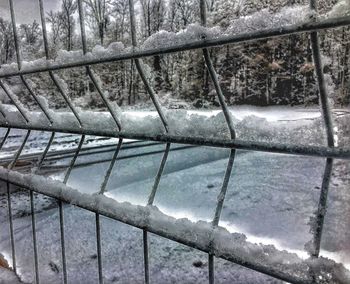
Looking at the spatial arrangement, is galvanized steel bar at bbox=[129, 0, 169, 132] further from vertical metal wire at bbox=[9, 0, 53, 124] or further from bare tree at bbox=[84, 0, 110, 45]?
vertical metal wire at bbox=[9, 0, 53, 124]

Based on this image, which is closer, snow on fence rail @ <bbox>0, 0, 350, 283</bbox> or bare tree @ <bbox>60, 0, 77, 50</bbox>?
snow on fence rail @ <bbox>0, 0, 350, 283</bbox>

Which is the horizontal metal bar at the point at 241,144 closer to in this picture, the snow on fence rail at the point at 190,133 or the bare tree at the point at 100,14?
the snow on fence rail at the point at 190,133

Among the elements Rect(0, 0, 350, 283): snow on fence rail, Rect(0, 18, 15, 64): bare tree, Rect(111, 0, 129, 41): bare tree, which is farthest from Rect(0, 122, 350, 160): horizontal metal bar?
Rect(0, 18, 15, 64): bare tree

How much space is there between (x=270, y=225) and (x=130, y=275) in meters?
1.14

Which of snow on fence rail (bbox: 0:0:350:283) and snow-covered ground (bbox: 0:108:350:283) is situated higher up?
snow on fence rail (bbox: 0:0:350:283)

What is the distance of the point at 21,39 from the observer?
1.80m

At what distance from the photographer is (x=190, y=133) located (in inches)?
45.0

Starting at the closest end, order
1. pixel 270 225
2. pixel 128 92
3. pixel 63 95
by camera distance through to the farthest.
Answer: pixel 128 92, pixel 63 95, pixel 270 225

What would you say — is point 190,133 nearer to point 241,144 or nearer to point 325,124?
point 241,144

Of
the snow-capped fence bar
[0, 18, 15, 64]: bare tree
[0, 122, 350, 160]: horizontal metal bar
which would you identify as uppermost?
[0, 18, 15, 64]: bare tree

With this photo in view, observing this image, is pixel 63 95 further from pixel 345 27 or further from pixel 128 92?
pixel 345 27

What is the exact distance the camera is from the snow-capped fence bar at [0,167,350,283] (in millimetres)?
825

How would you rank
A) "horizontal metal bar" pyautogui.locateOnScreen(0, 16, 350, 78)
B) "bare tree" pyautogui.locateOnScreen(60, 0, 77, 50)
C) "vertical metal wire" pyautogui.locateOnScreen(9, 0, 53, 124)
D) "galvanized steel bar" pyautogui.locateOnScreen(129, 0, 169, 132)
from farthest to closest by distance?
"vertical metal wire" pyautogui.locateOnScreen(9, 0, 53, 124) < "bare tree" pyautogui.locateOnScreen(60, 0, 77, 50) < "galvanized steel bar" pyautogui.locateOnScreen(129, 0, 169, 132) < "horizontal metal bar" pyautogui.locateOnScreen(0, 16, 350, 78)

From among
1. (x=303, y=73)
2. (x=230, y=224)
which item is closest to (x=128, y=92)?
(x=303, y=73)
